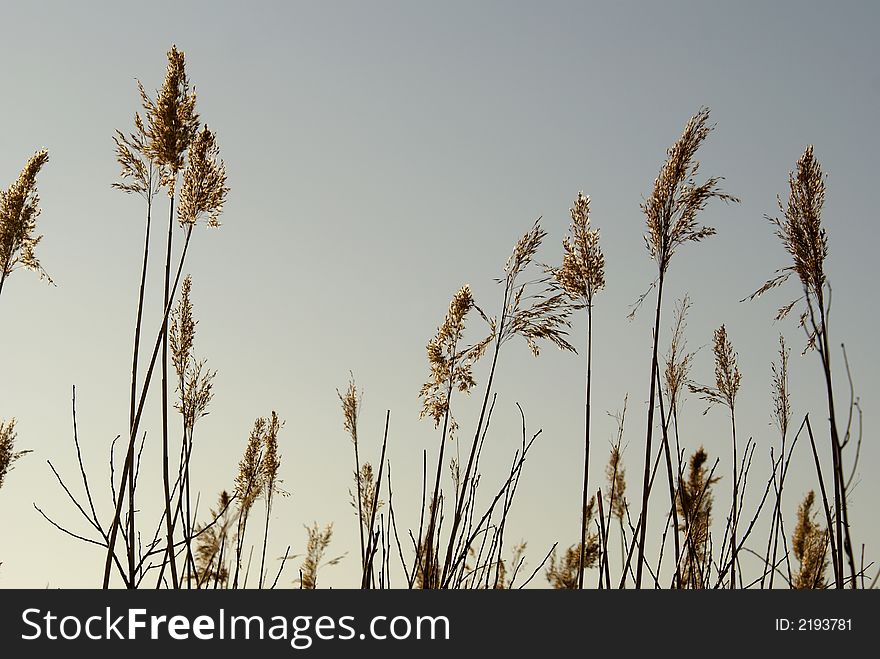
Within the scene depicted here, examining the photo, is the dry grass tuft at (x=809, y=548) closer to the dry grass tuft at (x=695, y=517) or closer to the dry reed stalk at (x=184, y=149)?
the dry grass tuft at (x=695, y=517)

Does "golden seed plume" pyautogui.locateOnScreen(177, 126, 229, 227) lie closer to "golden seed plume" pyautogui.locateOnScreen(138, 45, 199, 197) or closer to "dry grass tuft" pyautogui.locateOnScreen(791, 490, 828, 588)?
"golden seed plume" pyautogui.locateOnScreen(138, 45, 199, 197)

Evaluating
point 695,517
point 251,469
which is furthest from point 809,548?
point 251,469

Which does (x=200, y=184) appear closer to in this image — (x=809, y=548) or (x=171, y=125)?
(x=171, y=125)

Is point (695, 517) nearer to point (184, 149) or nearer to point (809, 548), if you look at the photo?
point (809, 548)

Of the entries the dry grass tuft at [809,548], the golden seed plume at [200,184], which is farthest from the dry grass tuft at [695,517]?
the golden seed plume at [200,184]

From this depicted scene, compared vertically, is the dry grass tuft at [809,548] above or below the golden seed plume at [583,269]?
below

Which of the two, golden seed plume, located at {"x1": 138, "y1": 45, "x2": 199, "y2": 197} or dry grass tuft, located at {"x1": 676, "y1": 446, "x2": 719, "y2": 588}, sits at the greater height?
golden seed plume, located at {"x1": 138, "y1": 45, "x2": 199, "y2": 197}

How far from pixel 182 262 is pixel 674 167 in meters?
1.80

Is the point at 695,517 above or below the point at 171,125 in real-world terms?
below

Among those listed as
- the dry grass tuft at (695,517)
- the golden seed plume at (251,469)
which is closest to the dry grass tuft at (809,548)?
the dry grass tuft at (695,517)

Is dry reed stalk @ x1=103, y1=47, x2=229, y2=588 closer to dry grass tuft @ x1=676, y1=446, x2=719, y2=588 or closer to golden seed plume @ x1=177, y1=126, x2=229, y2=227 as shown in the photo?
golden seed plume @ x1=177, y1=126, x2=229, y2=227

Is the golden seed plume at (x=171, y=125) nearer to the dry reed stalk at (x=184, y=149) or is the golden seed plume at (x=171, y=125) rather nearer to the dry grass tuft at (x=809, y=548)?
the dry reed stalk at (x=184, y=149)

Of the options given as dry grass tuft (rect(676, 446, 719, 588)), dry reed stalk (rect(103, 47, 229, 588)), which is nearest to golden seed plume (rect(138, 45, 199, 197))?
dry reed stalk (rect(103, 47, 229, 588))

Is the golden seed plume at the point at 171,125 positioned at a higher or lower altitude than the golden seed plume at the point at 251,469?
higher
